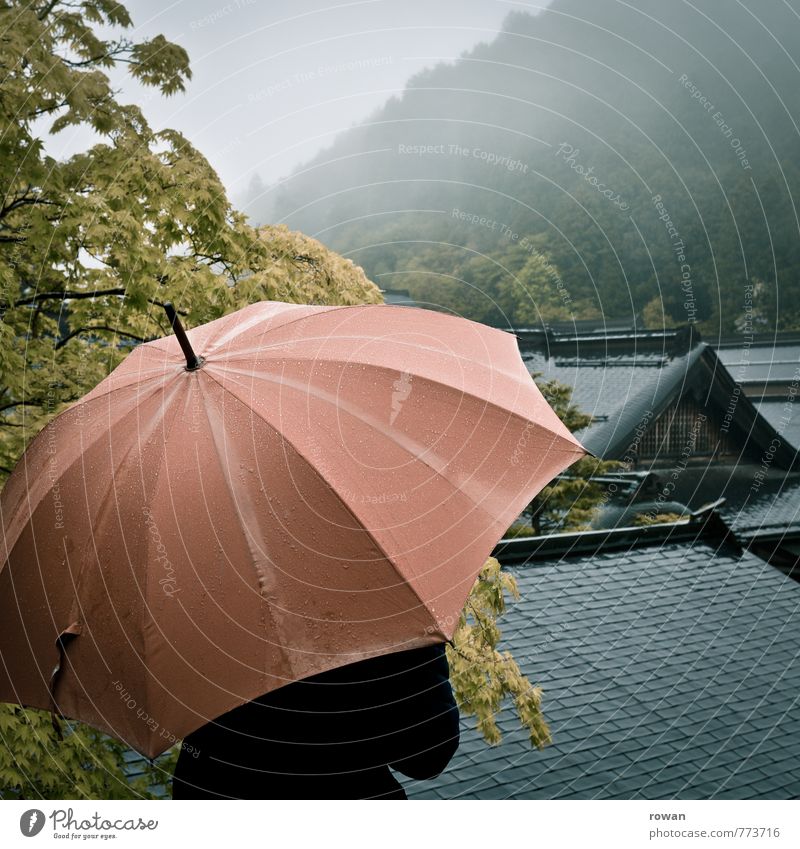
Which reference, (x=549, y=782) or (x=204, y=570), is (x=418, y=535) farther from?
(x=549, y=782)

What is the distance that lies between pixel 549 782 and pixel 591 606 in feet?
6.64

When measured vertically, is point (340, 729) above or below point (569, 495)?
above

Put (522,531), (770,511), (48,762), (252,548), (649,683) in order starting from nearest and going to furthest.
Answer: (252,548) < (48,762) < (649,683) < (522,531) < (770,511)

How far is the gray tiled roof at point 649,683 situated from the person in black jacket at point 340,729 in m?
3.68

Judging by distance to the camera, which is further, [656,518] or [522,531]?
[656,518]

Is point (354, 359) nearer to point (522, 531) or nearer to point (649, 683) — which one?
point (649, 683)

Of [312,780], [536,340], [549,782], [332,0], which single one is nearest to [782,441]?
[536,340]

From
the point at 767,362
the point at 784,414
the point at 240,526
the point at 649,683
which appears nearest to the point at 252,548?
the point at 240,526

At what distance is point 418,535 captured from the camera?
180 cm

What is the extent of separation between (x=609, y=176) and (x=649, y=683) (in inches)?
532

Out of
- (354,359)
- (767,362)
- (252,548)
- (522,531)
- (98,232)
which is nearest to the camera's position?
(252,548)

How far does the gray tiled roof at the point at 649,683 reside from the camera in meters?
5.81

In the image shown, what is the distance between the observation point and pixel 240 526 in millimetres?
1685

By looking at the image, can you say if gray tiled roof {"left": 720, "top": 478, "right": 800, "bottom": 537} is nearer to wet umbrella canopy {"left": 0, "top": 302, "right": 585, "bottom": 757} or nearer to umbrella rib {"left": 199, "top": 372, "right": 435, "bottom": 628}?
wet umbrella canopy {"left": 0, "top": 302, "right": 585, "bottom": 757}
